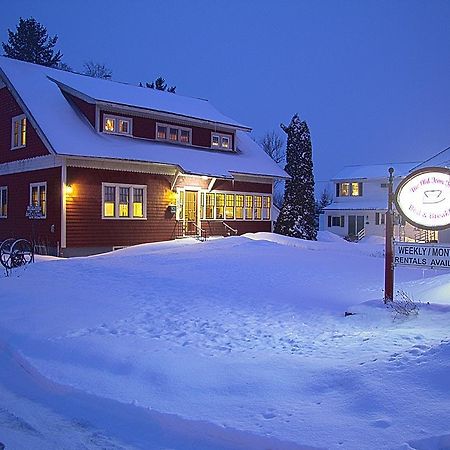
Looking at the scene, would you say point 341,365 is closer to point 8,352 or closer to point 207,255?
point 8,352

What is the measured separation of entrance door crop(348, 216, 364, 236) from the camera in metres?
51.4

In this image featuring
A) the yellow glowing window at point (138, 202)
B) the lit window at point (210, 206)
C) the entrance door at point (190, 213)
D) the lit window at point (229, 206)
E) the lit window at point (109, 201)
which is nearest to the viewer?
the lit window at point (109, 201)

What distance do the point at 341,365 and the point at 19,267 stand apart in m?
13.3

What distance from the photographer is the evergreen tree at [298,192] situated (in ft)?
111

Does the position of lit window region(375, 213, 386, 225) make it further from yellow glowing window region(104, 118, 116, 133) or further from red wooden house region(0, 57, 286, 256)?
yellow glowing window region(104, 118, 116, 133)

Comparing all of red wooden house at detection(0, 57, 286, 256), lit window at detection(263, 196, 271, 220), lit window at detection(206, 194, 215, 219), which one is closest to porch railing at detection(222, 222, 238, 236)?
red wooden house at detection(0, 57, 286, 256)

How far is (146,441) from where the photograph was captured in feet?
17.0

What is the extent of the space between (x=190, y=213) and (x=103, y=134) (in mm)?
6206

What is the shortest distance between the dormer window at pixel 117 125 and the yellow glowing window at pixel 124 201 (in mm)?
3079

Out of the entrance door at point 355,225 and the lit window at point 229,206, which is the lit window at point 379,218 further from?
the lit window at point 229,206

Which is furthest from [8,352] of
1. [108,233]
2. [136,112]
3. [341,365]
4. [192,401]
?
[136,112]

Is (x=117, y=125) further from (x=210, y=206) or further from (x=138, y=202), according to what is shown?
(x=210, y=206)

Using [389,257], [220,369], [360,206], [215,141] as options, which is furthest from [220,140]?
[220,369]

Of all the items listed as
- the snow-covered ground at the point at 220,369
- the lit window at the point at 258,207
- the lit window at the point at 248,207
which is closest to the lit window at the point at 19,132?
the lit window at the point at 248,207
